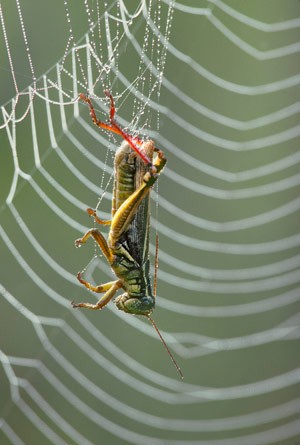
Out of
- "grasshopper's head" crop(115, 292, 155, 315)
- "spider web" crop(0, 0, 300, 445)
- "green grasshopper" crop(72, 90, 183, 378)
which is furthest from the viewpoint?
"spider web" crop(0, 0, 300, 445)

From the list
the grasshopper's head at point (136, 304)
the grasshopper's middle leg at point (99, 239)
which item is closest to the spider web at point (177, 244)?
the grasshopper's head at point (136, 304)

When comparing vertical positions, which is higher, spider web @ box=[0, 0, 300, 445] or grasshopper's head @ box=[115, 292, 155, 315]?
spider web @ box=[0, 0, 300, 445]

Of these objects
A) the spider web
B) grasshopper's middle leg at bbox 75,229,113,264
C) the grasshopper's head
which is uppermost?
the spider web

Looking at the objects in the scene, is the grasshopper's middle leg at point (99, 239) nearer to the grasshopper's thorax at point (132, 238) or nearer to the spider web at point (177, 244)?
the grasshopper's thorax at point (132, 238)

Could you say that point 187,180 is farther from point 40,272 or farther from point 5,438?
point 5,438

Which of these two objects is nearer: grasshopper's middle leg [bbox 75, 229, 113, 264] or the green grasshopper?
the green grasshopper

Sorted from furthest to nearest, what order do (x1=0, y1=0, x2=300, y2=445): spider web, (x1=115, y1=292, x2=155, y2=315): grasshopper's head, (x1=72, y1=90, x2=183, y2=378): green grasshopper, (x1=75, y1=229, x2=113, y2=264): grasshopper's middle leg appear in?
(x1=0, y1=0, x2=300, y2=445): spider web, (x1=115, y1=292, x2=155, y2=315): grasshopper's head, (x1=75, y1=229, x2=113, y2=264): grasshopper's middle leg, (x1=72, y1=90, x2=183, y2=378): green grasshopper

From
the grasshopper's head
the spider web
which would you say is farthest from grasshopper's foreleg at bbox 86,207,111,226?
the spider web

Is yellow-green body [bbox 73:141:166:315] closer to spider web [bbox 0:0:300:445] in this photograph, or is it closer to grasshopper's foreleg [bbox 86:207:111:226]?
grasshopper's foreleg [bbox 86:207:111:226]
